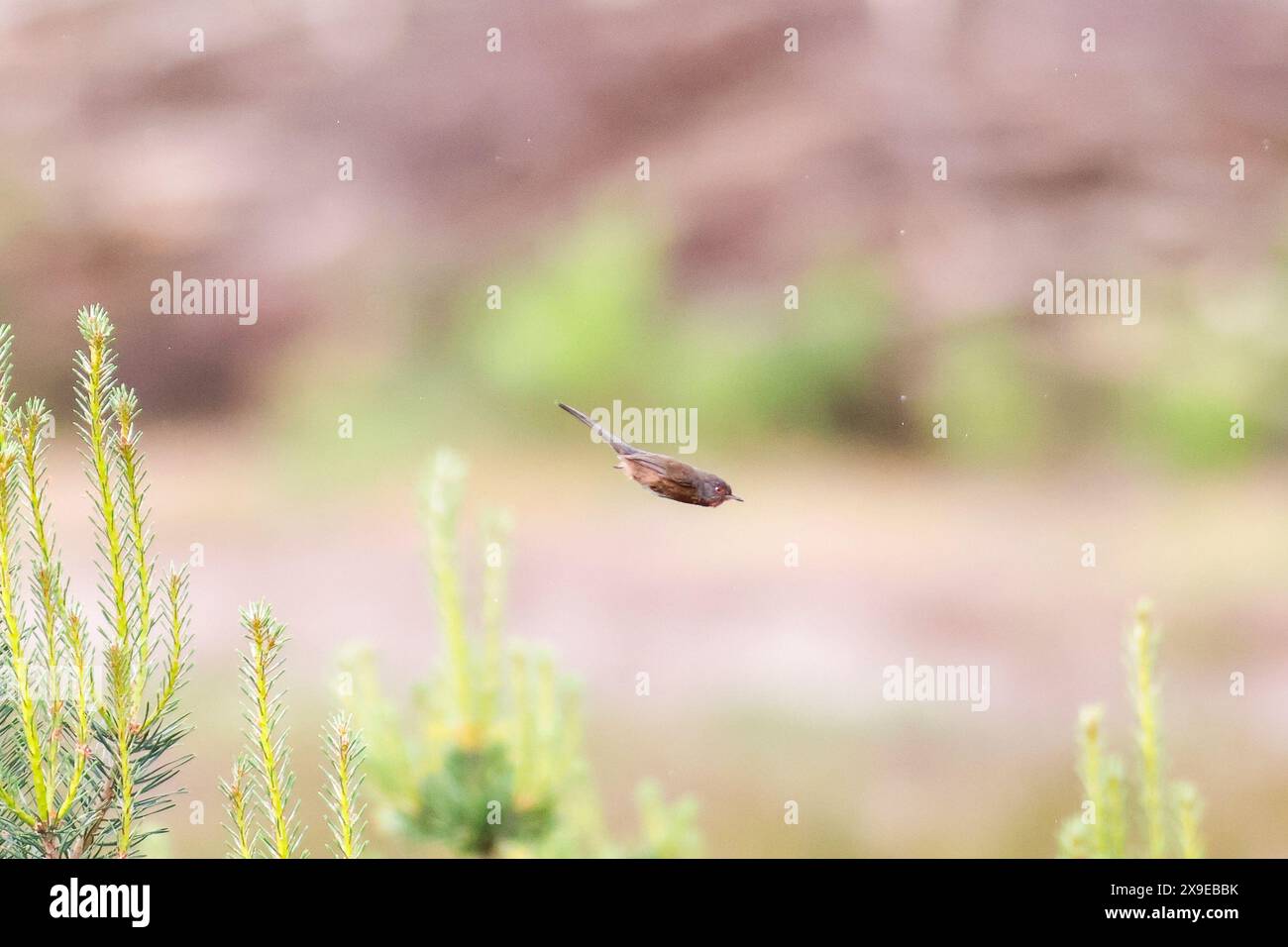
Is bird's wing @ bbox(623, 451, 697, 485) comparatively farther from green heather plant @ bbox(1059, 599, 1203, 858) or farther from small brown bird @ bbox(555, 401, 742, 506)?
green heather plant @ bbox(1059, 599, 1203, 858)

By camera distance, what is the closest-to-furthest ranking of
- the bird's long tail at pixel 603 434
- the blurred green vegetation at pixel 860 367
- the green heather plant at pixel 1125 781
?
the bird's long tail at pixel 603 434
the green heather plant at pixel 1125 781
the blurred green vegetation at pixel 860 367

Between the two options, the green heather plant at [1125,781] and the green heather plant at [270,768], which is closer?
the green heather plant at [270,768]

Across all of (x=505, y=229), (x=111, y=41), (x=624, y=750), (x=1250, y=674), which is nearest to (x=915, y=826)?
(x=624, y=750)

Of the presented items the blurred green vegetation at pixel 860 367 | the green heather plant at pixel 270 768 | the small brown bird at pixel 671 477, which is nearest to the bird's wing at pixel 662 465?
the small brown bird at pixel 671 477

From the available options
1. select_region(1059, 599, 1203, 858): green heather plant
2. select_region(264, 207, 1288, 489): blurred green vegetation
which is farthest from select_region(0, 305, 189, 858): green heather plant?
select_region(264, 207, 1288, 489): blurred green vegetation

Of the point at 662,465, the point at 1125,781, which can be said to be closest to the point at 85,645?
the point at 662,465

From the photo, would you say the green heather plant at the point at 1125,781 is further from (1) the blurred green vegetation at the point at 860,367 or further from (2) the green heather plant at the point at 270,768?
→ (1) the blurred green vegetation at the point at 860,367
